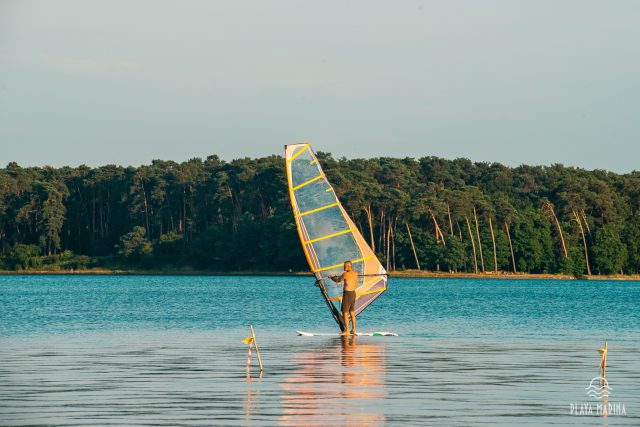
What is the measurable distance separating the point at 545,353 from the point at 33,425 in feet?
55.1

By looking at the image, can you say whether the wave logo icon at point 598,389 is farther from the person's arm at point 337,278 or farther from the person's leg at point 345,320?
the person's leg at point 345,320

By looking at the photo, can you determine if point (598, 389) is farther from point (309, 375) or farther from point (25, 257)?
point (25, 257)

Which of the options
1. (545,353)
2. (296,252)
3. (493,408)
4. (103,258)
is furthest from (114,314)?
(103,258)

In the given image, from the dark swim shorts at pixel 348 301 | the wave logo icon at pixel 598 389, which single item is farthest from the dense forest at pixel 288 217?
the wave logo icon at pixel 598 389

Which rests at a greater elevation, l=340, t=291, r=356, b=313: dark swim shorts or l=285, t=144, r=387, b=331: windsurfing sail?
l=285, t=144, r=387, b=331: windsurfing sail

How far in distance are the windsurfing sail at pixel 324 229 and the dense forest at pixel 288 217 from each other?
109 metres

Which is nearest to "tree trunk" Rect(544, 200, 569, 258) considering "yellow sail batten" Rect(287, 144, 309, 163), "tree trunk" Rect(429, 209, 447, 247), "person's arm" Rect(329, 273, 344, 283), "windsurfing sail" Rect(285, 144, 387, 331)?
"tree trunk" Rect(429, 209, 447, 247)

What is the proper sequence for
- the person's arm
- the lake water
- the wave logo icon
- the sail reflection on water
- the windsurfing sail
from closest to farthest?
1. the sail reflection on water
2. the lake water
3. the wave logo icon
4. the person's arm
5. the windsurfing sail

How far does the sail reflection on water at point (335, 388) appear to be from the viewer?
16609 mm

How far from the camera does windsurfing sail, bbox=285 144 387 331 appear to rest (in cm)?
3650

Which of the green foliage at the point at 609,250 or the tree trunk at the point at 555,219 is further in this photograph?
the tree trunk at the point at 555,219

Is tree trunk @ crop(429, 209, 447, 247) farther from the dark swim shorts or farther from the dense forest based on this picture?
the dark swim shorts

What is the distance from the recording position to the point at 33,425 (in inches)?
611

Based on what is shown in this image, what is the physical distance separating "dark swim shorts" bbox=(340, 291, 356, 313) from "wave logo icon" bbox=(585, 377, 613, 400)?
469 inches
